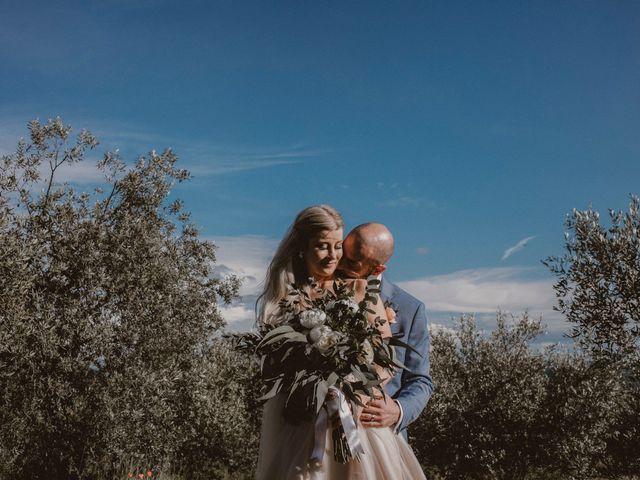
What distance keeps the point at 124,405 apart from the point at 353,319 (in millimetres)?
Answer: 8706

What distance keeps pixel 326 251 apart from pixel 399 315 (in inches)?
29.7

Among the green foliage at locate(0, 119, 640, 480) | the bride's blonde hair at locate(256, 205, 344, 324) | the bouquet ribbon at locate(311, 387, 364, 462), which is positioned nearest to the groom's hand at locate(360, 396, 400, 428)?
the bouquet ribbon at locate(311, 387, 364, 462)

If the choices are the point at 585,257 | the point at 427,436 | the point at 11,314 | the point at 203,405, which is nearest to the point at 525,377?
the point at 427,436

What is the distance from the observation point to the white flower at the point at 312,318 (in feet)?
11.5

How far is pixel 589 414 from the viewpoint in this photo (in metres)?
13.5

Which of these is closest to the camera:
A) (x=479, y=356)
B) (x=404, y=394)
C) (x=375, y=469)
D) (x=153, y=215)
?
(x=375, y=469)

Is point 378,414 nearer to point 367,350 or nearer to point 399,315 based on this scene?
point 367,350

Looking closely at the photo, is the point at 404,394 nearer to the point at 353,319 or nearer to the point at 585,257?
the point at 353,319

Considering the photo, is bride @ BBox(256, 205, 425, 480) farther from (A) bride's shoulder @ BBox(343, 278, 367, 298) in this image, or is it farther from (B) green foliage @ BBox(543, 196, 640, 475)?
(B) green foliage @ BBox(543, 196, 640, 475)

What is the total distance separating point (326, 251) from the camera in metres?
4.12

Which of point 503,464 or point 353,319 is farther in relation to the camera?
point 503,464

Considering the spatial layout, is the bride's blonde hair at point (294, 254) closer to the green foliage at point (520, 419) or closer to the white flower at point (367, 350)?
the white flower at point (367, 350)

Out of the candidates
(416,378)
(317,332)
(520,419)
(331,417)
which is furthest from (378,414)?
(520,419)

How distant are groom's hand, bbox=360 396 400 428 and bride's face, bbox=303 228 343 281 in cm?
97
